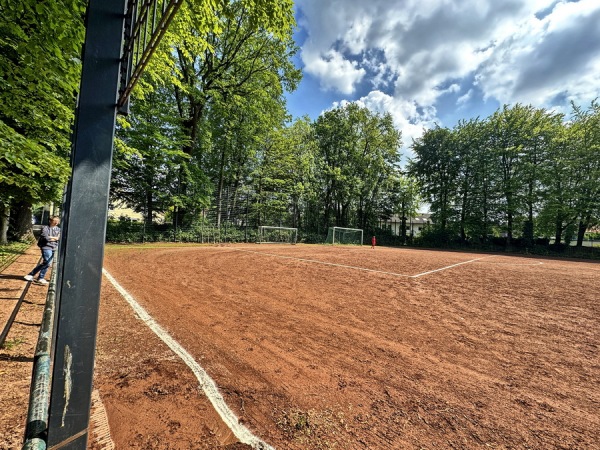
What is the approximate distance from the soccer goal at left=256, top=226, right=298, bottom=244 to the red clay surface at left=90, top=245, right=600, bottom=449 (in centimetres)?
1844

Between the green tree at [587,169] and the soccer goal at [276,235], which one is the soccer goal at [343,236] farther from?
the green tree at [587,169]

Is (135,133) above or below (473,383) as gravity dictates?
above

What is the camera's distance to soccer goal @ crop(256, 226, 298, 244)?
24328 mm

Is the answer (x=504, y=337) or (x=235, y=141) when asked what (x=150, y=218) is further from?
(x=504, y=337)

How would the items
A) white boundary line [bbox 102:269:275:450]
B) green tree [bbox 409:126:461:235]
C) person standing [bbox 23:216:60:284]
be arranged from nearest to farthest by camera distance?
1. white boundary line [bbox 102:269:275:450]
2. person standing [bbox 23:216:60:284]
3. green tree [bbox 409:126:461:235]

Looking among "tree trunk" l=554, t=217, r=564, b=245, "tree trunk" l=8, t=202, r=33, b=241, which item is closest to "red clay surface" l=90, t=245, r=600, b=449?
"tree trunk" l=8, t=202, r=33, b=241

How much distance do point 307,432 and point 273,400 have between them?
46 centimetres

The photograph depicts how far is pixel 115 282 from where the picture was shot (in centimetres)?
627

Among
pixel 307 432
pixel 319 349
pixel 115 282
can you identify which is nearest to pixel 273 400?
pixel 307 432

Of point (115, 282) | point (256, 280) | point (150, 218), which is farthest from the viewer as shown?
point (150, 218)

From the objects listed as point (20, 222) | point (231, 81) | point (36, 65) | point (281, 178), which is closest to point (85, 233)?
point (36, 65)

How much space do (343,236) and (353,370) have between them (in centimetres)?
2843

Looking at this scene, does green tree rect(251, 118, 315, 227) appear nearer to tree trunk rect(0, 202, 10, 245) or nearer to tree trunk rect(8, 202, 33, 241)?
tree trunk rect(8, 202, 33, 241)

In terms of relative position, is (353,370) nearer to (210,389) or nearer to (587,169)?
→ (210,389)
